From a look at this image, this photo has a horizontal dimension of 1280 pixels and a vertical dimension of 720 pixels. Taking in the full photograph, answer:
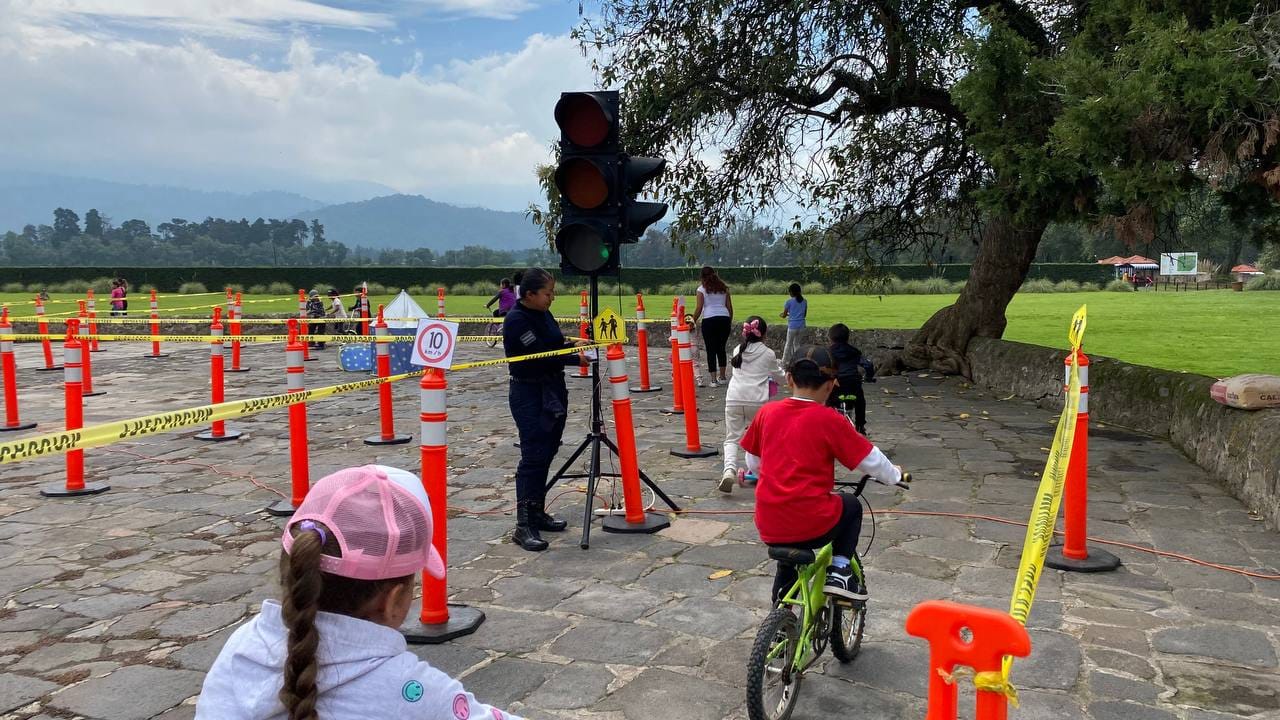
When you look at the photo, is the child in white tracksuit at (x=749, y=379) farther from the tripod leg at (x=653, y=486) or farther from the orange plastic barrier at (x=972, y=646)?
the orange plastic barrier at (x=972, y=646)

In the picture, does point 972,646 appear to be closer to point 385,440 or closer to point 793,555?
point 793,555

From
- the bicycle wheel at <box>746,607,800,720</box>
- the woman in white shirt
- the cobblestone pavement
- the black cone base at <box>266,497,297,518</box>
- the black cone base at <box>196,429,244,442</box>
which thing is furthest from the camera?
the woman in white shirt

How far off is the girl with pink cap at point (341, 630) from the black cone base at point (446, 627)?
10.4ft

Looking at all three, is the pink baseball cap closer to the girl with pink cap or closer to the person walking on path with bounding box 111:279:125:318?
the girl with pink cap

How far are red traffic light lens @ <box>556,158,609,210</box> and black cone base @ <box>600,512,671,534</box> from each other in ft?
7.28

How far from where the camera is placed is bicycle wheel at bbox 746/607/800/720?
3633 mm

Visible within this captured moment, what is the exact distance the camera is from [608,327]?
696 cm

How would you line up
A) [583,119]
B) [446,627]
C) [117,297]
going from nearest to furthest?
[446,627] < [583,119] < [117,297]

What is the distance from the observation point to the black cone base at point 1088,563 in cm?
579

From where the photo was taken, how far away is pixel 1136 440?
10.0 m

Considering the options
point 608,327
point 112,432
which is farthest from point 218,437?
point 112,432

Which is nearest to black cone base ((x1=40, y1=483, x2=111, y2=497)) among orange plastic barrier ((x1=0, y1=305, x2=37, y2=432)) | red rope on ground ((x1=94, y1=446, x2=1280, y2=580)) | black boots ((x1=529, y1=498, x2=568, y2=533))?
red rope on ground ((x1=94, y1=446, x2=1280, y2=580))

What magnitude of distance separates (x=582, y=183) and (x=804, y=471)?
3.37 metres

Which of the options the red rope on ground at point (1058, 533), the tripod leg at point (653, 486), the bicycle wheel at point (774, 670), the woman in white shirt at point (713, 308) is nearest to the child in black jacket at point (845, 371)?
the red rope on ground at point (1058, 533)
